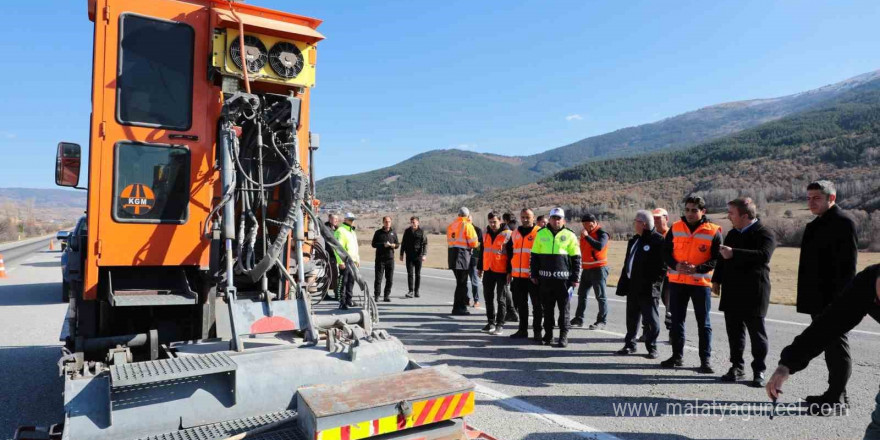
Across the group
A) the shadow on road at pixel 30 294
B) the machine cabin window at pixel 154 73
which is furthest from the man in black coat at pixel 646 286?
the shadow on road at pixel 30 294

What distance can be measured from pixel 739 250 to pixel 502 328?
4097 mm

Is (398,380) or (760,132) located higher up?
(760,132)

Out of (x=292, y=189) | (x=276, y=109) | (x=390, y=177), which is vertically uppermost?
(x=390, y=177)

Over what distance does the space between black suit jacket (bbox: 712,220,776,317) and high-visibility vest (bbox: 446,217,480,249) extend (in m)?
5.19

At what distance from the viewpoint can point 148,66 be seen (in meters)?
4.44

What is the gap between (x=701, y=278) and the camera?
252 inches

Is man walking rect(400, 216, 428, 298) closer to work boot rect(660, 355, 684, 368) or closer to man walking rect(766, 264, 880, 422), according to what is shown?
work boot rect(660, 355, 684, 368)

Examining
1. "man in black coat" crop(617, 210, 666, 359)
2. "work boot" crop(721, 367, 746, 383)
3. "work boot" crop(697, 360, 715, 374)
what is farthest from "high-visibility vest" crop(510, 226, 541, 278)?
"work boot" crop(721, 367, 746, 383)

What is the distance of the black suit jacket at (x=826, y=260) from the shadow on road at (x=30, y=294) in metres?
13.8

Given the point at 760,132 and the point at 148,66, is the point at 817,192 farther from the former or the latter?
the point at 760,132

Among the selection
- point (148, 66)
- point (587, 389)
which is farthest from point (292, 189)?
point (587, 389)

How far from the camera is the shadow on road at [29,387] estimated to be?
4.90m

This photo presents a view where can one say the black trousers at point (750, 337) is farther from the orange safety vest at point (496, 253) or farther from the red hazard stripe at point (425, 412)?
the red hazard stripe at point (425, 412)

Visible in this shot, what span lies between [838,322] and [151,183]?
4.63m
